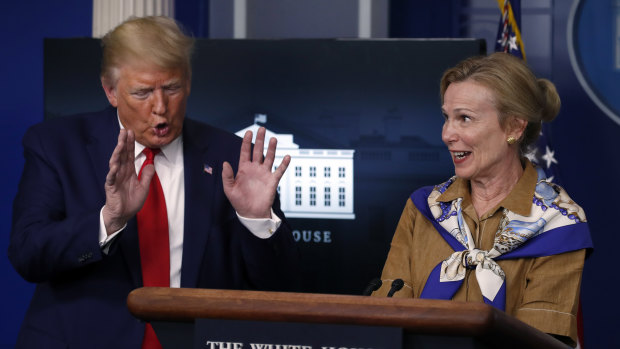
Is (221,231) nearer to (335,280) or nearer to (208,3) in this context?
(335,280)

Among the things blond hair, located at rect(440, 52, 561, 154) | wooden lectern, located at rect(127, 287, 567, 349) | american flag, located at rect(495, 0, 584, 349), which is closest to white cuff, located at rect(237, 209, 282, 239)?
blond hair, located at rect(440, 52, 561, 154)

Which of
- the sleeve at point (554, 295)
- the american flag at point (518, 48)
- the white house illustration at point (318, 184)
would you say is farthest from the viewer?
the american flag at point (518, 48)

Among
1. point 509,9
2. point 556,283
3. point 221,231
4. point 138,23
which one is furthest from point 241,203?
point 509,9

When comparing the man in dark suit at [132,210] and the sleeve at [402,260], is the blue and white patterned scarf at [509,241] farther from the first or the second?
the man in dark suit at [132,210]

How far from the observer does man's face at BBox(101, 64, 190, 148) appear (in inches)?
78.3

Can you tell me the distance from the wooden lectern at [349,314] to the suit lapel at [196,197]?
2.68 feet

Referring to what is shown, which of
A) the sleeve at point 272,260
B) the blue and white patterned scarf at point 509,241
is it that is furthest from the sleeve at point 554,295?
the sleeve at point 272,260

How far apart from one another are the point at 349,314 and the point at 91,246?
93cm

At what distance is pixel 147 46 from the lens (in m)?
1.99

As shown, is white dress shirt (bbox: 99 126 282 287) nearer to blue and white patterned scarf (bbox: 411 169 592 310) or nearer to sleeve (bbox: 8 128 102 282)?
sleeve (bbox: 8 128 102 282)

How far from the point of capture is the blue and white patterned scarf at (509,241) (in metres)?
1.84

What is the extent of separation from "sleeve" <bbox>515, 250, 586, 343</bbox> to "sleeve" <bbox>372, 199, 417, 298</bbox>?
313 millimetres

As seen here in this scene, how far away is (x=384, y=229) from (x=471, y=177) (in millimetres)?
1217

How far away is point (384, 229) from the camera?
3209 mm
